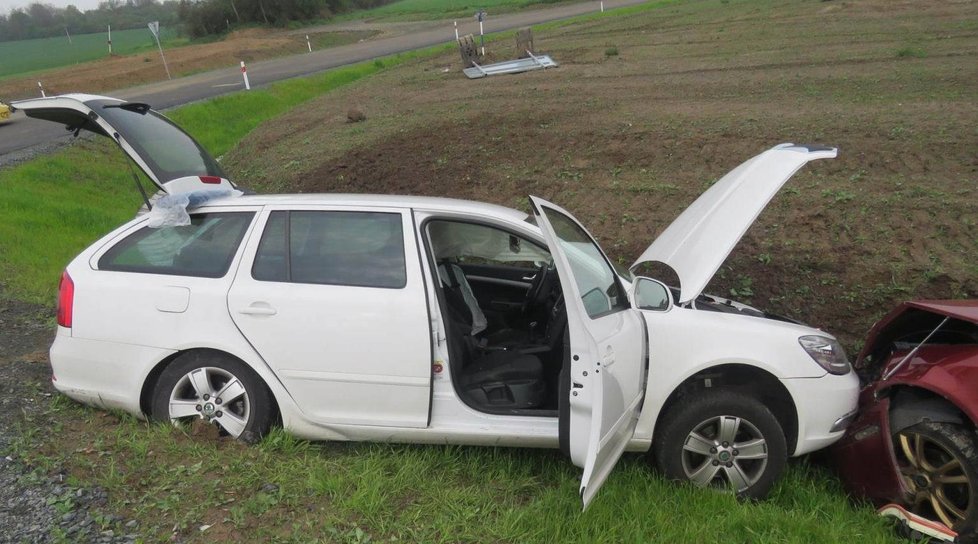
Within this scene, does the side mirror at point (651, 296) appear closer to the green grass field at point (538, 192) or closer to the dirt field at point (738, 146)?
the green grass field at point (538, 192)

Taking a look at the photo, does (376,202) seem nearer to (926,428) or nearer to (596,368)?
(596,368)

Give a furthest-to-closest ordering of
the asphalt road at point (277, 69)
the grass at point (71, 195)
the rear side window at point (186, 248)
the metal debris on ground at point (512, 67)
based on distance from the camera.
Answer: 1. the metal debris on ground at point (512, 67)
2. the asphalt road at point (277, 69)
3. the grass at point (71, 195)
4. the rear side window at point (186, 248)

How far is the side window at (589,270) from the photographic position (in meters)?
3.68

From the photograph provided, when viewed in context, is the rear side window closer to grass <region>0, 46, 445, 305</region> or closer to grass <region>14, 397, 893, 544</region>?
grass <region>14, 397, 893, 544</region>

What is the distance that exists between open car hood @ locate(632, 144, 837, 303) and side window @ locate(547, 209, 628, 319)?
0.96 feet

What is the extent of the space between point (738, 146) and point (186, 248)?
7.45 m

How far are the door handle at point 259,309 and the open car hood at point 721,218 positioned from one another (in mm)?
2116

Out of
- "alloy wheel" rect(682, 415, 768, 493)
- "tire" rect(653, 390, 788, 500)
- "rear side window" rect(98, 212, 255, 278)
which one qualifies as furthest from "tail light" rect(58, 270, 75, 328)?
"alloy wheel" rect(682, 415, 768, 493)

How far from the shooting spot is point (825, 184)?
8.08m

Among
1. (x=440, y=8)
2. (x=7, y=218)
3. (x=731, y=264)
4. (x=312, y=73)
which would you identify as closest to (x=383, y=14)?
(x=440, y=8)

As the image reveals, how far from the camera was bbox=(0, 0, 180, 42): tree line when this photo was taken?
79875mm

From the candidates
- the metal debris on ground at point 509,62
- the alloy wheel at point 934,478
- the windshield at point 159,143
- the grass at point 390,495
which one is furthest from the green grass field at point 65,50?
the alloy wheel at point 934,478

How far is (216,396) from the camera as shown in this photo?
13.4ft

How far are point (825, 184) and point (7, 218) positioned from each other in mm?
9980
